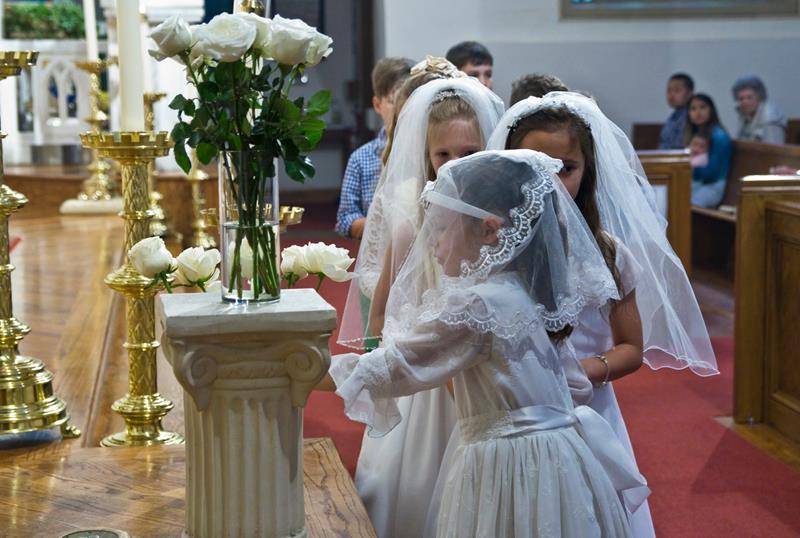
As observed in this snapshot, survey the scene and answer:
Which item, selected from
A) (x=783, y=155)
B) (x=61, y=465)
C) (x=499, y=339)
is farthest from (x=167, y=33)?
(x=783, y=155)

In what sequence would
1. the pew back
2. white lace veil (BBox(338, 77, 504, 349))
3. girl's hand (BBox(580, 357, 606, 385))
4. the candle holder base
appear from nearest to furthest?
girl's hand (BBox(580, 357, 606, 385)) < the candle holder base < white lace veil (BBox(338, 77, 504, 349)) < the pew back

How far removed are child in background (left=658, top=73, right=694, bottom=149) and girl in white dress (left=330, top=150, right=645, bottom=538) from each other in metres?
7.67

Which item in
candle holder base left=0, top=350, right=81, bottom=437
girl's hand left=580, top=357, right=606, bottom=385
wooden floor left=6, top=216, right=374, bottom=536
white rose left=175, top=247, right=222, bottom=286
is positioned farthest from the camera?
candle holder base left=0, top=350, right=81, bottom=437

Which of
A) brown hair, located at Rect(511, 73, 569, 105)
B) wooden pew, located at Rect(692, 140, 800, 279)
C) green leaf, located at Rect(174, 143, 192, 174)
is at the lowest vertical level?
wooden pew, located at Rect(692, 140, 800, 279)

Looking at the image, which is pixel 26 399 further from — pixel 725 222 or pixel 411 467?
pixel 725 222

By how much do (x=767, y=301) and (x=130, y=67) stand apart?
2882 mm

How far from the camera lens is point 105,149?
2615mm

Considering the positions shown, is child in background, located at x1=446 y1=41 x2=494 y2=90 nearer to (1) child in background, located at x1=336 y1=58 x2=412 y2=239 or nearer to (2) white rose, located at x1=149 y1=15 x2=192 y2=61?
(1) child in background, located at x1=336 y1=58 x2=412 y2=239

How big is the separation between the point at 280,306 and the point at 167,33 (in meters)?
0.46

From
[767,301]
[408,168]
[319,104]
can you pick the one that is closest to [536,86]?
[408,168]

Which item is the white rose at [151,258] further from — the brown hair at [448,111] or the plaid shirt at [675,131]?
the plaid shirt at [675,131]

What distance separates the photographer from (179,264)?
2150 millimetres

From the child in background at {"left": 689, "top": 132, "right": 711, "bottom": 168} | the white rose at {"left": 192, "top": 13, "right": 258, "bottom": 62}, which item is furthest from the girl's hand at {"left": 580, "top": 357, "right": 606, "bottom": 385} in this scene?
the child in background at {"left": 689, "top": 132, "right": 711, "bottom": 168}

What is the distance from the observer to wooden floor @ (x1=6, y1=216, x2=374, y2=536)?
226 cm
